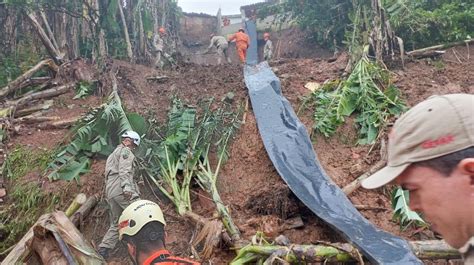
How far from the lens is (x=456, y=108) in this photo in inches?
43.3

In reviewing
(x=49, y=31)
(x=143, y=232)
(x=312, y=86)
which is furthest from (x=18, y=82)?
(x=143, y=232)

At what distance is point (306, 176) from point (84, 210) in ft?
8.74

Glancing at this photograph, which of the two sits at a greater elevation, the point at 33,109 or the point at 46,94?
the point at 46,94

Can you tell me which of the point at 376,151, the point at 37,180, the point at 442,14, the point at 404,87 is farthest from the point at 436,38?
the point at 37,180

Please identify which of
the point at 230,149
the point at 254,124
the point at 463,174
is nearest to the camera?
the point at 463,174

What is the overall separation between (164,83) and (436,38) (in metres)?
5.73

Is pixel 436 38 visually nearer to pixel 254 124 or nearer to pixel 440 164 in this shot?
pixel 254 124

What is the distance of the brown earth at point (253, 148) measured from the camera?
5.24 m

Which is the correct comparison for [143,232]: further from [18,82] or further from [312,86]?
[18,82]

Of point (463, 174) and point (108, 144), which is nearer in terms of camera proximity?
point (463, 174)

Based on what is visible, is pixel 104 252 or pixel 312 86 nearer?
pixel 104 252

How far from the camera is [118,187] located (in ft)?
17.6

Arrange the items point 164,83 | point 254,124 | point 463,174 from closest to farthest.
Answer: point 463,174 < point 254,124 < point 164,83

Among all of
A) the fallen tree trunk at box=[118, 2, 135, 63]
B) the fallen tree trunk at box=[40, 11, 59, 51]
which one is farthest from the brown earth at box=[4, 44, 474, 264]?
the fallen tree trunk at box=[40, 11, 59, 51]
